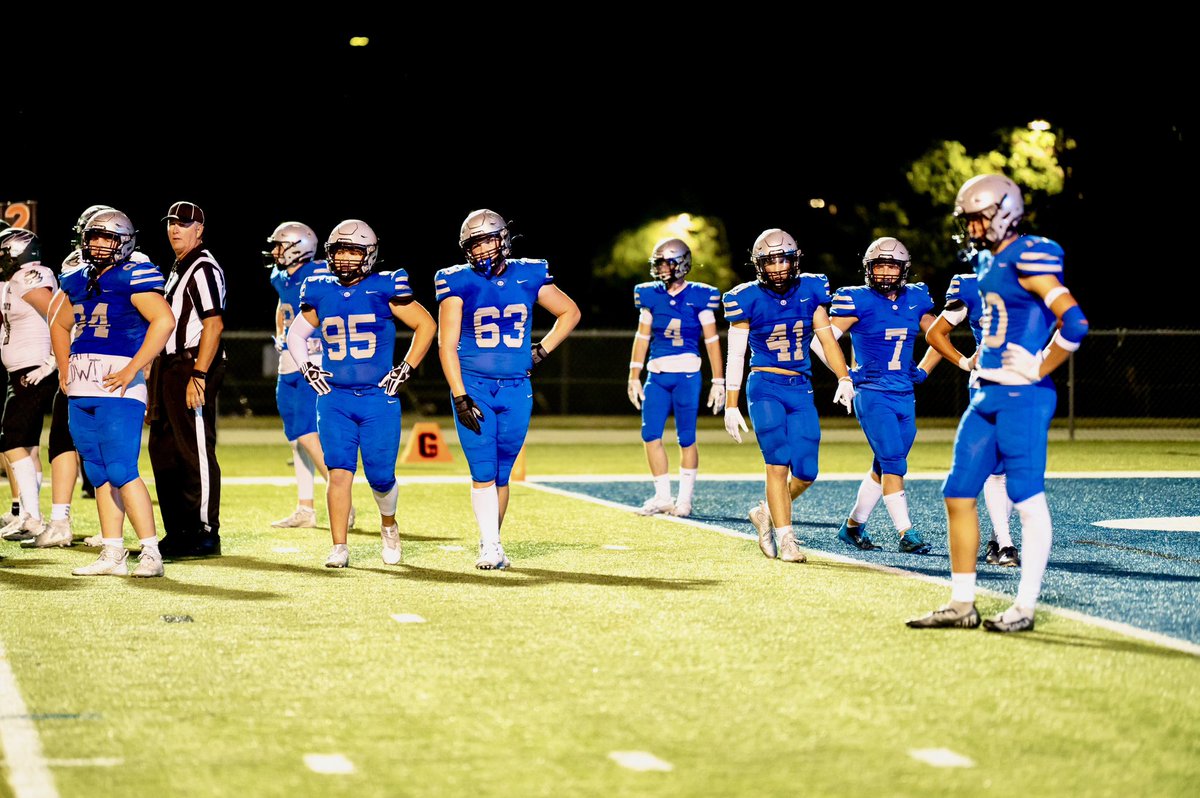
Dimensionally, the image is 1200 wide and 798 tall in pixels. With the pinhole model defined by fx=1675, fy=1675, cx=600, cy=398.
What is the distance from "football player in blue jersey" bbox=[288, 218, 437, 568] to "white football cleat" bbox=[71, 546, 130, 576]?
1.10 metres

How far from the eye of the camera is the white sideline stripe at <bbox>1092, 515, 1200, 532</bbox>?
11.6 m

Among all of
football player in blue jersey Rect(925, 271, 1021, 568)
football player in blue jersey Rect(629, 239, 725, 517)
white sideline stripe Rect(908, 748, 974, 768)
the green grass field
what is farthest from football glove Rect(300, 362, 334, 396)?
white sideline stripe Rect(908, 748, 974, 768)

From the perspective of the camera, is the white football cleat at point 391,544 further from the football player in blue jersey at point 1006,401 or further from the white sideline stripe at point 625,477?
the white sideline stripe at point 625,477

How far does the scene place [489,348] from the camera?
29.7ft

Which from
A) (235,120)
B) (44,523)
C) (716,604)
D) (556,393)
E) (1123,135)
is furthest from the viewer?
(235,120)

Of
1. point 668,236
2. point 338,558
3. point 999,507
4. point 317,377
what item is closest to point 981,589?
point 999,507

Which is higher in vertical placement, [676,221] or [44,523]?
[676,221]

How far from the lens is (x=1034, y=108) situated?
29.6 metres

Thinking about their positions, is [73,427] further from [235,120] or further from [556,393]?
[235,120]

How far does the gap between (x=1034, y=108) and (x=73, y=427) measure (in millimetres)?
23969

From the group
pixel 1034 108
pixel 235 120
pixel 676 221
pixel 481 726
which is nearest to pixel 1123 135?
pixel 1034 108

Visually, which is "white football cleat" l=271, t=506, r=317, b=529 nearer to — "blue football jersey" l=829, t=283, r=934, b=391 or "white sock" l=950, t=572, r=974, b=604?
"blue football jersey" l=829, t=283, r=934, b=391

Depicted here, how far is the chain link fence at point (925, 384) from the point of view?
29.8m

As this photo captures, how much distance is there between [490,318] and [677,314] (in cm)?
353
